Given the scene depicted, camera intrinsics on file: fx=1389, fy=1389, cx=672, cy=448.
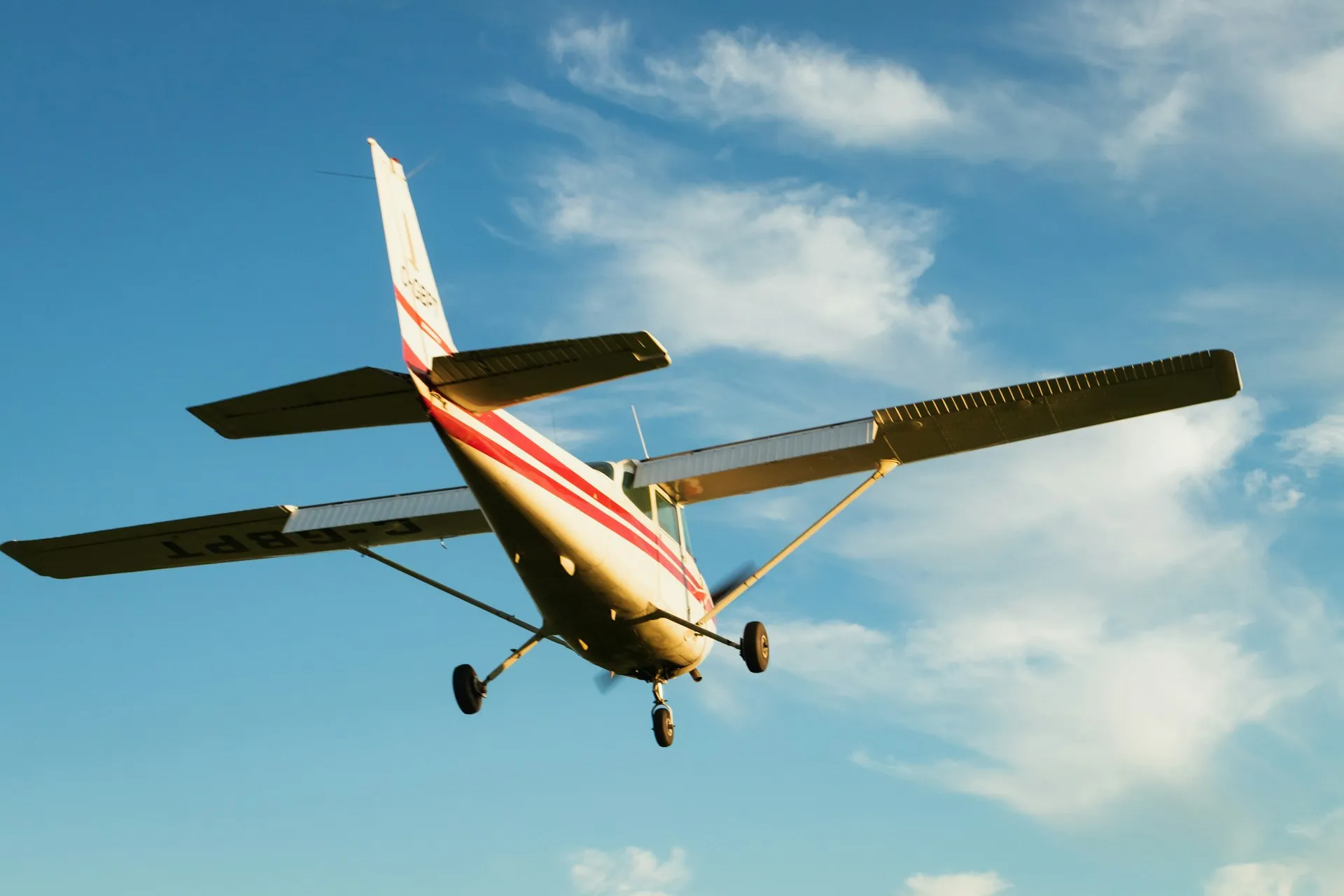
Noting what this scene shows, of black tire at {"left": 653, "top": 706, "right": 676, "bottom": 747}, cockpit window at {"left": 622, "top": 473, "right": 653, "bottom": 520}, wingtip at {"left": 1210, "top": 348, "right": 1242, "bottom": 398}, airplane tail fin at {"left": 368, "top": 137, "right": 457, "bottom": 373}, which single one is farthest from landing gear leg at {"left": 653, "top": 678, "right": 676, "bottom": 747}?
wingtip at {"left": 1210, "top": 348, "right": 1242, "bottom": 398}

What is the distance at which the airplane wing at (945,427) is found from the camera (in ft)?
46.1

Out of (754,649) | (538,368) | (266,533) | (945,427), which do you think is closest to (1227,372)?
(945,427)

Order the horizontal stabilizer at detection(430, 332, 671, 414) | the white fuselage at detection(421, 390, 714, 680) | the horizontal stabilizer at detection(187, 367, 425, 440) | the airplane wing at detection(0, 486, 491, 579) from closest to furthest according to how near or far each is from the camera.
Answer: the horizontal stabilizer at detection(430, 332, 671, 414) → the horizontal stabilizer at detection(187, 367, 425, 440) → the white fuselage at detection(421, 390, 714, 680) → the airplane wing at detection(0, 486, 491, 579)

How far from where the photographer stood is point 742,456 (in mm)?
15266

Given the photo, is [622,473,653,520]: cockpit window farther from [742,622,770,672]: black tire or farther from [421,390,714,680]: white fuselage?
[742,622,770,672]: black tire

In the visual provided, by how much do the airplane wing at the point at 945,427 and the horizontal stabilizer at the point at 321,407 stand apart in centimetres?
411

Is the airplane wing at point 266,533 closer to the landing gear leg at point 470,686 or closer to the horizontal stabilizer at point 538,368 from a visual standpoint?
the landing gear leg at point 470,686

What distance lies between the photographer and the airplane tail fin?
1154cm

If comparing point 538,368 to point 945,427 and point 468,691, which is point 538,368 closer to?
point 468,691

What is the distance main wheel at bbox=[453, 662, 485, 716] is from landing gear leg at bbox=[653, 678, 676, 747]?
1795 mm

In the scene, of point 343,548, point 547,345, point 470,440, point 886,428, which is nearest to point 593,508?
point 470,440

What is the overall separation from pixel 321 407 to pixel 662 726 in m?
5.40

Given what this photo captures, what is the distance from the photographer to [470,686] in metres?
14.3

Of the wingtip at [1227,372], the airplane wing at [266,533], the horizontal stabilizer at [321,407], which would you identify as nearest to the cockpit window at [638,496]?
the airplane wing at [266,533]
